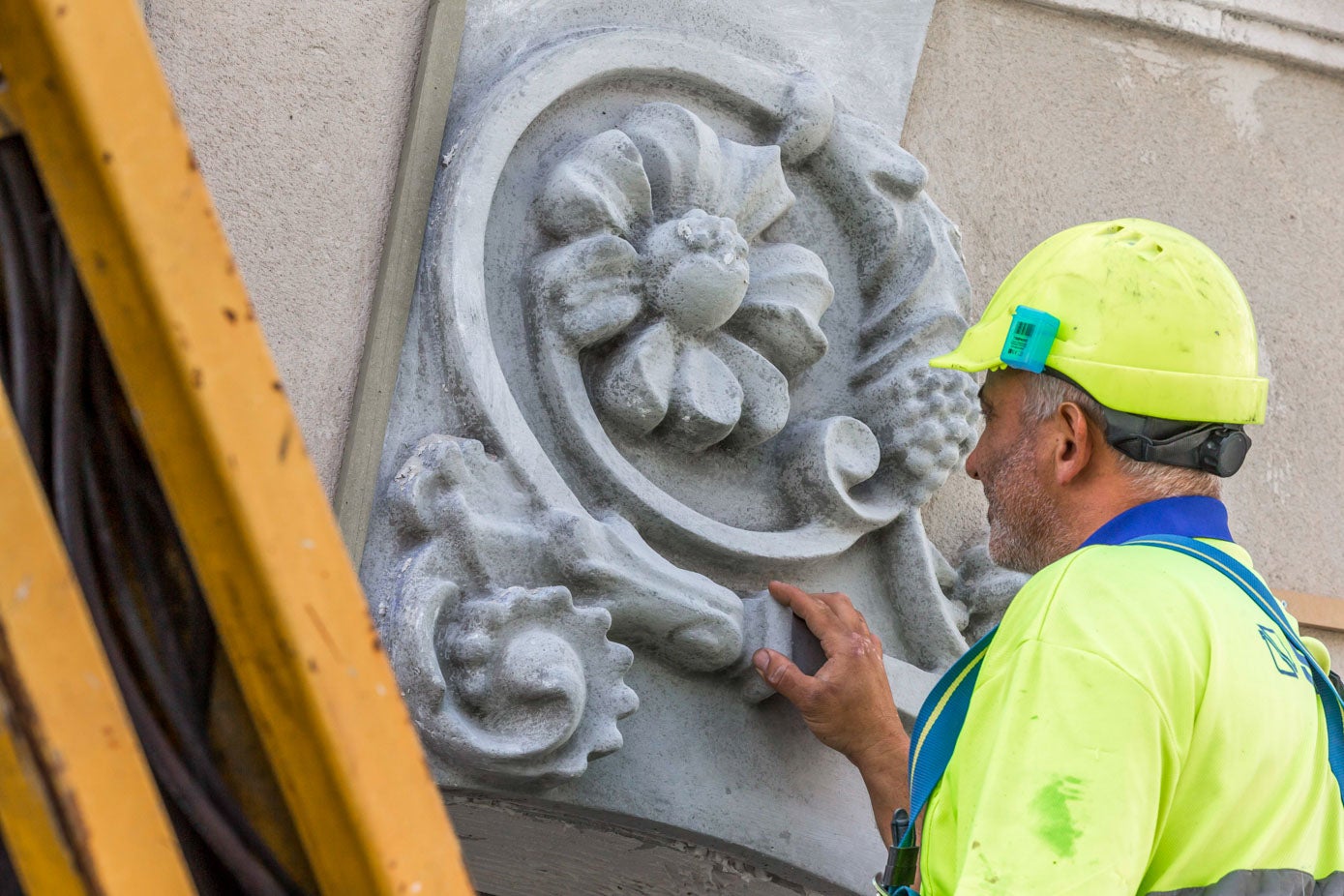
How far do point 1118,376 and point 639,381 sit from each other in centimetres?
68

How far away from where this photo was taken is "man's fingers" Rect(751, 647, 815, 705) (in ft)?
6.72

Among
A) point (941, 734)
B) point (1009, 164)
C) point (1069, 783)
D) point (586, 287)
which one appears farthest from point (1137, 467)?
point (1009, 164)

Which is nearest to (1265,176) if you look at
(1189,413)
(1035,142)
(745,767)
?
(1035,142)

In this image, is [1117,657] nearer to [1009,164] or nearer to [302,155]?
[302,155]

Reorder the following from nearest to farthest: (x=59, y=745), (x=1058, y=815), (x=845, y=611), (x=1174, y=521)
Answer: (x=59, y=745), (x=1058, y=815), (x=1174, y=521), (x=845, y=611)

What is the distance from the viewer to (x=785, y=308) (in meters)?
2.26

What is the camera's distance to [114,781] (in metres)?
0.79

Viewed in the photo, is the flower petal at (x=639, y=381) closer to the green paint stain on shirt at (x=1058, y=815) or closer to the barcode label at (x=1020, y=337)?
the barcode label at (x=1020, y=337)

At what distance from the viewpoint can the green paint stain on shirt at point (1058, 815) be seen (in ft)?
4.34

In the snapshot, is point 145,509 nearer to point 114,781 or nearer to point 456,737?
point 114,781

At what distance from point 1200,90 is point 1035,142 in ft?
1.49

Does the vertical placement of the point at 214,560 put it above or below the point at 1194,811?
above

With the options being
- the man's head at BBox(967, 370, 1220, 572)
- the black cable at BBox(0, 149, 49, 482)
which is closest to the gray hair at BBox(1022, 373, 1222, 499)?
the man's head at BBox(967, 370, 1220, 572)

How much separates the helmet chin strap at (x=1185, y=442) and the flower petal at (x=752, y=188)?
0.75 meters
